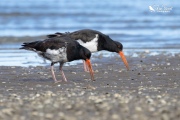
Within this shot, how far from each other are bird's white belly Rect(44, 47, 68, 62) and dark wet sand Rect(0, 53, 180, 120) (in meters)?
0.51

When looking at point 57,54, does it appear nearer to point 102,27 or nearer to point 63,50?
point 63,50

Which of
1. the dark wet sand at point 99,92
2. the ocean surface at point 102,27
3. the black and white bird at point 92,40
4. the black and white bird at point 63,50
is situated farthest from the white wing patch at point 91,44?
the ocean surface at point 102,27

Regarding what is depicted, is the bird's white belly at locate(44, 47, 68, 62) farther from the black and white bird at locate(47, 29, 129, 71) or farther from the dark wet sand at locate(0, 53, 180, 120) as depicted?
the black and white bird at locate(47, 29, 129, 71)

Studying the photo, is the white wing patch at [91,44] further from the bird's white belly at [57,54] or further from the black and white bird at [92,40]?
the bird's white belly at [57,54]

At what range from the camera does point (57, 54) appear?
1300cm

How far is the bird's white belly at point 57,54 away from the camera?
1294 cm

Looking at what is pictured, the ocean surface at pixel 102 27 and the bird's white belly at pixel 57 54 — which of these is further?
the ocean surface at pixel 102 27

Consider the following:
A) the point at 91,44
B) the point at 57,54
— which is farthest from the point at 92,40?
the point at 57,54

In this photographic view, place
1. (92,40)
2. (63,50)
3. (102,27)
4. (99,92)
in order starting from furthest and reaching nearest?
(102,27) < (92,40) < (63,50) < (99,92)

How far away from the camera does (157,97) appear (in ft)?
33.1

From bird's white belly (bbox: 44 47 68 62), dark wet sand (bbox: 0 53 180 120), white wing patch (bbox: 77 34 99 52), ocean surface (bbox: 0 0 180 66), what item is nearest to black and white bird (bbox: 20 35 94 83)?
bird's white belly (bbox: 44 47 68 62)

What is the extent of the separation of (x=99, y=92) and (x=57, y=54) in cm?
215

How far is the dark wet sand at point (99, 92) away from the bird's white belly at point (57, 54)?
511 mm

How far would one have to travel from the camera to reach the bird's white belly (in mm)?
12938
